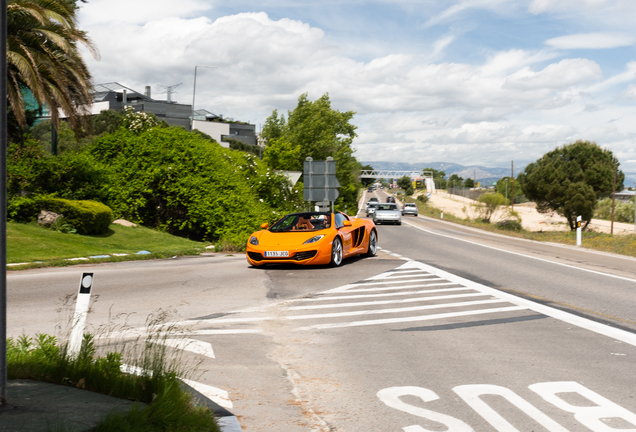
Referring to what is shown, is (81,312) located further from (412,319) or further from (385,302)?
(385,302)

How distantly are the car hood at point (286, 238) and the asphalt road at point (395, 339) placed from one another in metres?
0.64

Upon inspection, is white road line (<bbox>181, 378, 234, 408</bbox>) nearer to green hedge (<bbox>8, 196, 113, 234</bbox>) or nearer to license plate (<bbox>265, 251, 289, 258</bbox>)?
license plate (<bbox>265, 251, 289, 258</bbox>)

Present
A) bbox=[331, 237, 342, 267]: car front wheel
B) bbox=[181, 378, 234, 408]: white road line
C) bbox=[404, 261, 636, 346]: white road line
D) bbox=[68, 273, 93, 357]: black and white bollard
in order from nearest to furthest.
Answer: bbox=[181, 378, 234, 408]: white road line < bbox=[68, 273, 93, 357]: black and white bollard < bbox=[404, 261, 636, 346]: white road line < bbox=[331, 237, 342, 267]: car front wheel

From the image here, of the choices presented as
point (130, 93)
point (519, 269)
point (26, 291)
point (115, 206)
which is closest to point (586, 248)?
point (519, 269)

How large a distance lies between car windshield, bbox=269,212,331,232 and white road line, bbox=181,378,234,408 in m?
9.46

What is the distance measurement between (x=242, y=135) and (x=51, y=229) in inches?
4728

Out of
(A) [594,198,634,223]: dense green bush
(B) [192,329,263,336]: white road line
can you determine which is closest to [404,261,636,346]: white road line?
(B) [192,329,263,336]: white road line

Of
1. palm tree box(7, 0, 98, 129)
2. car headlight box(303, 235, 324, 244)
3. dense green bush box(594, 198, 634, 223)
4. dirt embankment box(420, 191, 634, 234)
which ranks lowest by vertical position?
dirt embankment box(420, 191, 634, 234)

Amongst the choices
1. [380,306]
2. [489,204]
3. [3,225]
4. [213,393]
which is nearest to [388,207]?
[489,204]

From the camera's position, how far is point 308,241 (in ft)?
43.2

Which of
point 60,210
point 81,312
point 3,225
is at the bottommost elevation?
point 81,312

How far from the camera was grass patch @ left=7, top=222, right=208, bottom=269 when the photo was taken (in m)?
14.0

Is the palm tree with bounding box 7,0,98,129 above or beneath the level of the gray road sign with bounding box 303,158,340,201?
above

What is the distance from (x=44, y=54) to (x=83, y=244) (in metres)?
6.03
